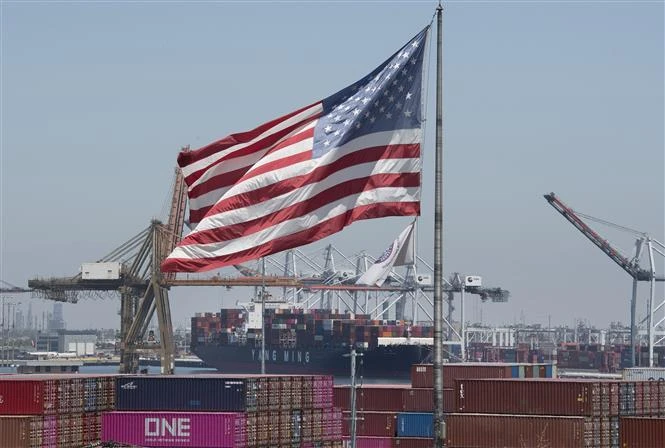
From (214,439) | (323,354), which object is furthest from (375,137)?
(323,354)

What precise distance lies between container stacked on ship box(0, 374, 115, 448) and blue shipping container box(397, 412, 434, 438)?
755 inches

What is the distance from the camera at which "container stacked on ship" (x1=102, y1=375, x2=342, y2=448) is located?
48.4 m

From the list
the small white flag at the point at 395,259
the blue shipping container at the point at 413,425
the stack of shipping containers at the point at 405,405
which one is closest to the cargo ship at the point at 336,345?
the stack of shipping containers at the point at 405,405

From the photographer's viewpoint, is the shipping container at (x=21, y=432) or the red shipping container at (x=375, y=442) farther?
the red shipping container at (x=375, y=442)

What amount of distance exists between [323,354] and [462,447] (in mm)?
129232

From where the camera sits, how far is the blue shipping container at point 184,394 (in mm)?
48906

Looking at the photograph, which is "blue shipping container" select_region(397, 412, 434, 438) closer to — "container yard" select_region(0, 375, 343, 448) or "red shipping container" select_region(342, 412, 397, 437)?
"red shipping container" select_region(342, 412, 397, 437)

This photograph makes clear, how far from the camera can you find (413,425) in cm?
6531

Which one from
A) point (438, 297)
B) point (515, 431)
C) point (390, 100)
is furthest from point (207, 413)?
point (438, 297)

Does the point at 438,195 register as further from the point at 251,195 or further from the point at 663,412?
the point at 663,412

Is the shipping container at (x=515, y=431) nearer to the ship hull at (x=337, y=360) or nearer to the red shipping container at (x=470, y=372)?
the red shipping container at (x=470, y=372)

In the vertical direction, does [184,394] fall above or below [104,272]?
below

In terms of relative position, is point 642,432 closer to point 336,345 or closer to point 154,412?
point 154,412

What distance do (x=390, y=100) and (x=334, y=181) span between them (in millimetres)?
1766
